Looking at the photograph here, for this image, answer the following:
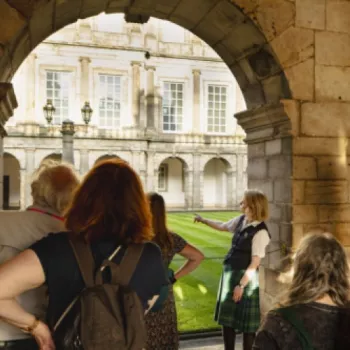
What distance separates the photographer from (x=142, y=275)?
1.63 meters

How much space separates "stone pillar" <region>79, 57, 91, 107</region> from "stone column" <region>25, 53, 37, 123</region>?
2400mm

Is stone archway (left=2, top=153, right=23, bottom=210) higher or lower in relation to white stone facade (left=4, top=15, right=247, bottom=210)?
lower

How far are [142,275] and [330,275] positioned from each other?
687 millimetres

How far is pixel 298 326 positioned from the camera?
4.88ft

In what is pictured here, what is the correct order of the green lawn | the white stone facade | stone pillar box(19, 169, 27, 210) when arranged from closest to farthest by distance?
the green lawn
stone pillar box(19, 169, 27, 210)
the white stone facade

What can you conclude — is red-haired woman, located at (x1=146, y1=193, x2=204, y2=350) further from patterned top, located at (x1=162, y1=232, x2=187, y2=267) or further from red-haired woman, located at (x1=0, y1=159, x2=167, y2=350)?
red-haired woman, located at (x1=0, y1=159, x2=167, y2=350)

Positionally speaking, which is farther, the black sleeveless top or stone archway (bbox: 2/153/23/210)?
stone archway (bbox: 2/153/23/210)

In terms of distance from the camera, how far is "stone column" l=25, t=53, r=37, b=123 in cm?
2180

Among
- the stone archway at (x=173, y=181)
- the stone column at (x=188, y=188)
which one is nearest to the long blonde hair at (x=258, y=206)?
the stone column at (x=188, y=188)

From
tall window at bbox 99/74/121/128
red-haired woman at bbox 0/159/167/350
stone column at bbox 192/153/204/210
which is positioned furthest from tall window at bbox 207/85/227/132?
red-haired woman at bbox 0/159/167/350

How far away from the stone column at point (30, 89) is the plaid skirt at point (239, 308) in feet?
66.8

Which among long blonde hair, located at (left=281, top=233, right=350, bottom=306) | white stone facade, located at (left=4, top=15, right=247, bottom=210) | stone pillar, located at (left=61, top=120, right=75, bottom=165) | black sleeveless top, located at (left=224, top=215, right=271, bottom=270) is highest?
white stone facade, located at (left=4, top=15, right=247, bottom=210)

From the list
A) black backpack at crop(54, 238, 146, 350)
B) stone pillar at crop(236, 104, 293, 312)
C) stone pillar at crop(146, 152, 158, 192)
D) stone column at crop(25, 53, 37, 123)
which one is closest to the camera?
black backpack at crop(54, 238, 146, 350)

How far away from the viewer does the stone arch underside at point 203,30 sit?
3322mm
